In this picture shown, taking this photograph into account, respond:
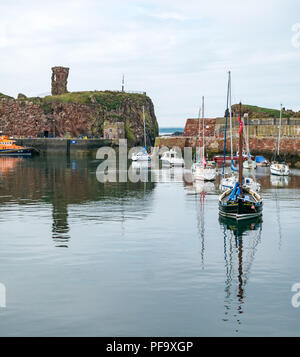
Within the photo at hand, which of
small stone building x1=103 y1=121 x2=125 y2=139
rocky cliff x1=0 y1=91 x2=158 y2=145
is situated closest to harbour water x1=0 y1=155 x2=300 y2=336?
small stone building x1=103 y1=121 x2=125 y2=139

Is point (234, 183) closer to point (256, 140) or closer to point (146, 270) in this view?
point (146, 270)

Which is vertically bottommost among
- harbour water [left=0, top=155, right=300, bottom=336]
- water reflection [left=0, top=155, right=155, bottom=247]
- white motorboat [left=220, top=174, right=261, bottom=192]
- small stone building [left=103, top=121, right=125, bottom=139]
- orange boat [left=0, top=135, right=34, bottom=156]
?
harbour water [left=0, top=155, right=300, bottom=336]

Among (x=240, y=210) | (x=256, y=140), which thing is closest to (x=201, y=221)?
(x=240, y=210)

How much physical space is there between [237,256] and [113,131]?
153664 mm

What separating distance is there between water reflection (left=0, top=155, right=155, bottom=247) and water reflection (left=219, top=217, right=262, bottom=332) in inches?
337

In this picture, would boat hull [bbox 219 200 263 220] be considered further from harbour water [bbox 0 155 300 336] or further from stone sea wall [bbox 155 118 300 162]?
stone sea wall [bbox 155 118 300 162]

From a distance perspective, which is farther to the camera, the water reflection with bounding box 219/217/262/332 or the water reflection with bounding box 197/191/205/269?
the water reflection with bounding box 197/191/205/269

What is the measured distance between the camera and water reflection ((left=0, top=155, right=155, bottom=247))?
41031 mm

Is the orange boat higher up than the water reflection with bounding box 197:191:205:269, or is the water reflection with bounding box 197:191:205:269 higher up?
the orange boat

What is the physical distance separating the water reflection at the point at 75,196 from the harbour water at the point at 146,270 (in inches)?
10.6

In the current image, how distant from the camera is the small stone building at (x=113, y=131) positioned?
179m
